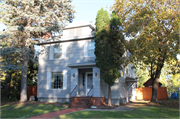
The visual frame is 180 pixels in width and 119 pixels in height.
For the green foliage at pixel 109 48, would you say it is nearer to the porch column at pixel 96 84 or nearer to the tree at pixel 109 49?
the tree at pixel 109 49

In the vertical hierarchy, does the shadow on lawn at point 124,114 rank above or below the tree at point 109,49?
below

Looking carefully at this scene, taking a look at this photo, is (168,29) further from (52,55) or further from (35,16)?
(35,16)

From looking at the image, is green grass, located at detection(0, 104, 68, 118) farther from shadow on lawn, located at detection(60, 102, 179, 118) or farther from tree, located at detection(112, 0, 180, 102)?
tree, located at detection(112, 0, 180, 102)

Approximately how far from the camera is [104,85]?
14.0m

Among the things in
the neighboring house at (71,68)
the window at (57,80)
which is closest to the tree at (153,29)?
the neighboring house at (71,68)

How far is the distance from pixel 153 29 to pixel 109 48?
13.0ft

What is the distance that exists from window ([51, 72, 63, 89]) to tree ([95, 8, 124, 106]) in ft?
16.5

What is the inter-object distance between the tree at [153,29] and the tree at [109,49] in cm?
112

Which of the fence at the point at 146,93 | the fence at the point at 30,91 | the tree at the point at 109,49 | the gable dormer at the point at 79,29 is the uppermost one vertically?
the gable dormer at the point at 79,29

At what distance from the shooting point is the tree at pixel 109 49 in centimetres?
1208

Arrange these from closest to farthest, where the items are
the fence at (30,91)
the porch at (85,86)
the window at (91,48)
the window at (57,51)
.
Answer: the porch at (85,86) → the window at (91,48) → the window at (57,51) → the fence at (30,91)

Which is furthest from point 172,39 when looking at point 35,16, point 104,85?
point 35,16

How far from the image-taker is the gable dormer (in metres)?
15.6

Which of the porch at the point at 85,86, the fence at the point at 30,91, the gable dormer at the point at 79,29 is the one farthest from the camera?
the fence at the point at 30,91
